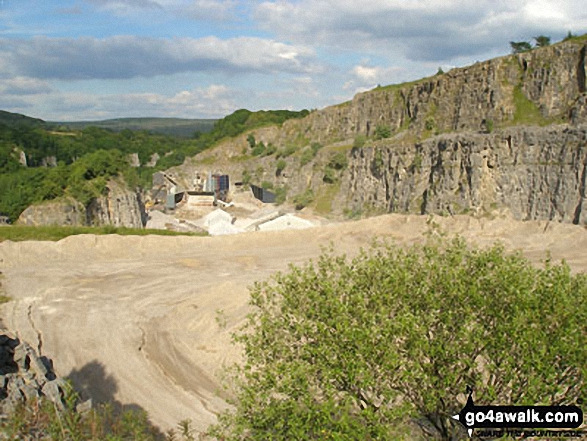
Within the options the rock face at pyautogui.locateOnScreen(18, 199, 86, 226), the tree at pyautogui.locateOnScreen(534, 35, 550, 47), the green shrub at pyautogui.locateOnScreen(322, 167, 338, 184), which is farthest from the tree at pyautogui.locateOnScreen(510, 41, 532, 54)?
the rock face at pyautogui.locateOnScreen(18, 199, 86, 226)

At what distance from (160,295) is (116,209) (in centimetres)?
2701

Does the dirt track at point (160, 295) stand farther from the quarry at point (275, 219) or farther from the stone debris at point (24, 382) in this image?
the stone debris at point (24, 382)

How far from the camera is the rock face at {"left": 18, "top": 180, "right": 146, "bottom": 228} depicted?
5100cm

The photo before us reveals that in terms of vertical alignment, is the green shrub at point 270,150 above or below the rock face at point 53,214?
above

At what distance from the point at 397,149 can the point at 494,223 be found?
28235 millimetres

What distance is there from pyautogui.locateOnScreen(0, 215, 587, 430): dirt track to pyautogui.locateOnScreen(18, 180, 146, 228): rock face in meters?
10.8

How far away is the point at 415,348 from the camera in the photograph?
10.1 meters

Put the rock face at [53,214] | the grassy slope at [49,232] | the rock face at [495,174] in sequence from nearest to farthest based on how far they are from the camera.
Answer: the grassy slope at [49,232], the rock face at [495,174], the rock face at [53,214]

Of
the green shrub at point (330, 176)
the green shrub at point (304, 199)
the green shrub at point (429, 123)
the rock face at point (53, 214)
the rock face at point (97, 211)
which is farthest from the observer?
the green shrub at point (330, 176)

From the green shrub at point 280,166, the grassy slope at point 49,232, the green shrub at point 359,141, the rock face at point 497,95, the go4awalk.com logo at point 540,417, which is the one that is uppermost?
the rock face at point 497,95

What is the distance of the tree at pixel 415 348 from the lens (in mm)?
9523

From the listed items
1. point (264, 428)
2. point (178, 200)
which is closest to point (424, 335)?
point (264, 428)

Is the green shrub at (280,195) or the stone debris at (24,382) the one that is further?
the green shrub at (280,195)

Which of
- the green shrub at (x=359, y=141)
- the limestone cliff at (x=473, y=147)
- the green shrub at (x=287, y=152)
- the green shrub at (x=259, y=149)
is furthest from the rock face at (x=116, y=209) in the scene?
the green shrub at (x=259, y=149)
